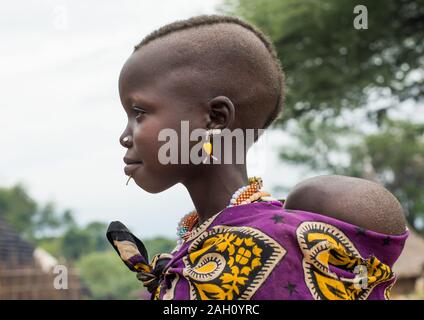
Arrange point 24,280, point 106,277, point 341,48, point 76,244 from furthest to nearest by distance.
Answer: point 76,244 < point 106,277 < point 24,280 < point 341,48

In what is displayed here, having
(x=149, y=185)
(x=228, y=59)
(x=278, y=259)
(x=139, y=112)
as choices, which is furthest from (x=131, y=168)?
(x=278, y=259)

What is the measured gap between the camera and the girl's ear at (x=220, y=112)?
1.85 meters

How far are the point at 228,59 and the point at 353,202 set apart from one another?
0.57 meters

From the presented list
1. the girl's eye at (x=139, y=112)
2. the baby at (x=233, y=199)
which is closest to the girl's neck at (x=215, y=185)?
the baby at (x=233, y=199)

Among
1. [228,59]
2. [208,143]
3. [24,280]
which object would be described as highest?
[24,280]

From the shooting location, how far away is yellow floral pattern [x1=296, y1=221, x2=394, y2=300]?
166 cm

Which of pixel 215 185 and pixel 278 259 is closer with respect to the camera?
pixel 278 259

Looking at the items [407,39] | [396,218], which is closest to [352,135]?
[407,39]

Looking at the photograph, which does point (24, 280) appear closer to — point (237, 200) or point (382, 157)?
point (237, 200)

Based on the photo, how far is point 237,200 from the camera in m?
1.88

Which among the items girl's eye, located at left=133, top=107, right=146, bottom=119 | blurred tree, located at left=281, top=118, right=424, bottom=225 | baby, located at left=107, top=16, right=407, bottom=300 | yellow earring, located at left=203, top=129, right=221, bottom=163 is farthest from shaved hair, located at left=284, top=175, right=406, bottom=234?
blurred tree, located at left=281, top=118, right=424, bottom=225

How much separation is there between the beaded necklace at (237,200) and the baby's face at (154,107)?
17 cm

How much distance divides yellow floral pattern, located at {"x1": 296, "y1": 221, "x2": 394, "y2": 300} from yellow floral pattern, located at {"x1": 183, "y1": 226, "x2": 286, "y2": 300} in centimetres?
8
